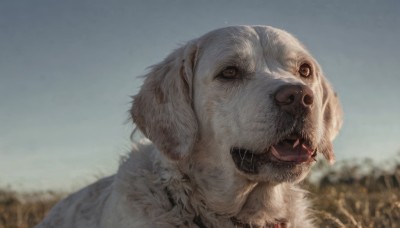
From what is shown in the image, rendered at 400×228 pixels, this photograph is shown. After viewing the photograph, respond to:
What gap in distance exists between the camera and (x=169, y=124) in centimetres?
513

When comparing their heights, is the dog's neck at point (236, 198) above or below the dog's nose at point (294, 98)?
below

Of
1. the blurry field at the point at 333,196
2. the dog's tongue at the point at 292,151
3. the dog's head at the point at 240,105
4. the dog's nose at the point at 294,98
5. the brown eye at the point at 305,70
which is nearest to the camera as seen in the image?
the dog's nose at the point at 294,98

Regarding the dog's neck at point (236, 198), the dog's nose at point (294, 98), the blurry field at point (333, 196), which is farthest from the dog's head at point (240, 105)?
the blurry field at point (333, 196)

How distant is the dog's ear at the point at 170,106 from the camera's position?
16.4ft

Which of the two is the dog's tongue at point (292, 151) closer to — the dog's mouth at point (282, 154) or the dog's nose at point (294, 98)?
the dog's mouth at point (282, 154)

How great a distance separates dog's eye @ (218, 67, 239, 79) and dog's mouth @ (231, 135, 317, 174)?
0.55 m

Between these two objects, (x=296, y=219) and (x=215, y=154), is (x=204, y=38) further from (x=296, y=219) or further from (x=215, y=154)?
(x=296, y=219)

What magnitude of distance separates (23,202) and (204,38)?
7864 mm

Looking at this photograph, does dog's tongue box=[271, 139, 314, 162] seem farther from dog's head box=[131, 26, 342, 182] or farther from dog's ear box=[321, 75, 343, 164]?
dog's ear box=[321, 75, 343, 164]

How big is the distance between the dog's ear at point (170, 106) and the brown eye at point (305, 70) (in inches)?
32.1

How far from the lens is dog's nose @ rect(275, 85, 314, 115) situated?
436 centimetres

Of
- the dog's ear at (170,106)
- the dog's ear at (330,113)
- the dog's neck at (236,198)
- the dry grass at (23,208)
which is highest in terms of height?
the dog's ear at (170,106)

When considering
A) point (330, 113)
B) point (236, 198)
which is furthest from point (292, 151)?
point (330, 113)

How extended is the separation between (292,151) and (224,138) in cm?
48
